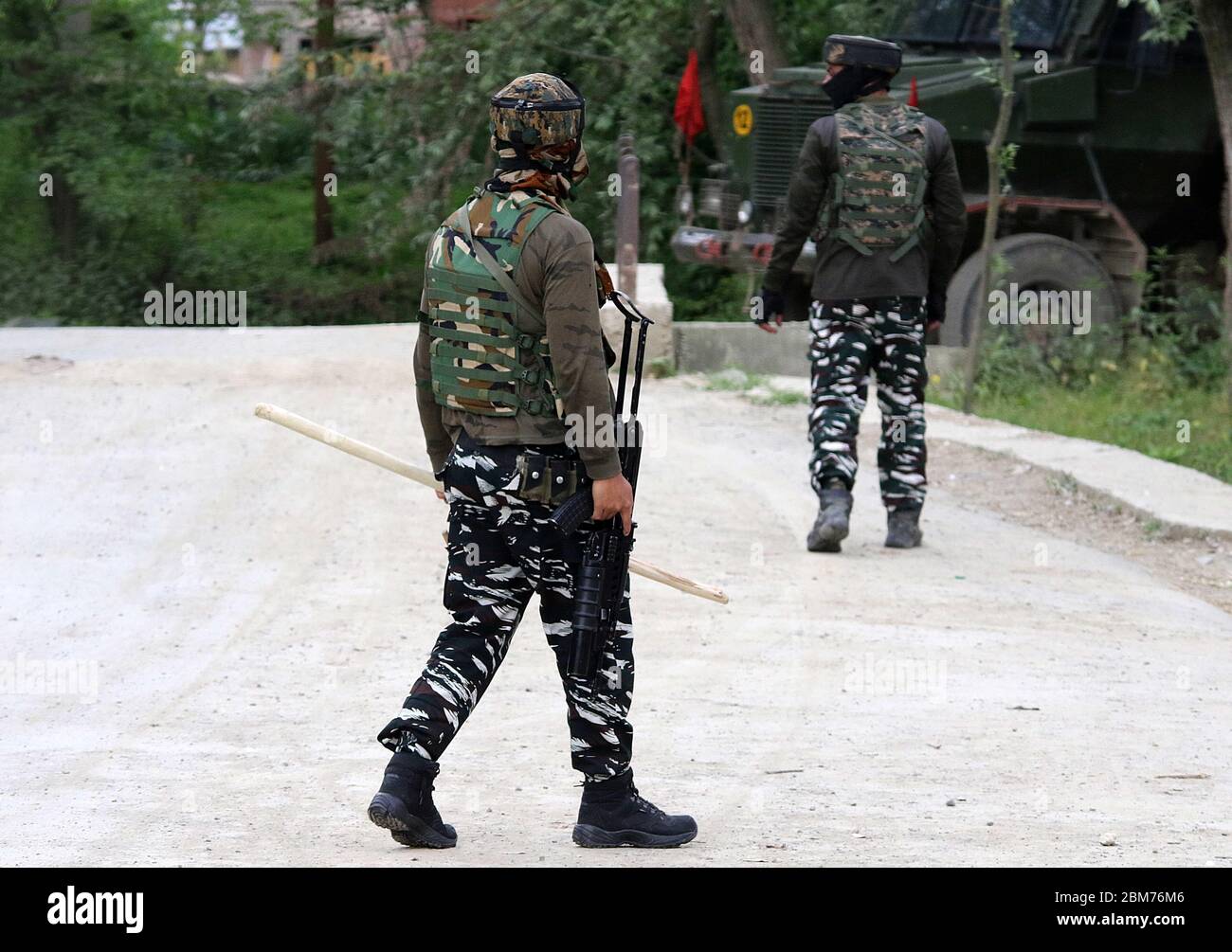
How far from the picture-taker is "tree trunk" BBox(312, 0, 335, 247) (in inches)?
771

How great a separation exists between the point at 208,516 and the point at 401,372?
3.37 metres

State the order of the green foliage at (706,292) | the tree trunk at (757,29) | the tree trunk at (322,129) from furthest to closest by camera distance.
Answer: the tree trunk at (322,129) → the green foliage at (706,292) → the tree trunk at (757,29)

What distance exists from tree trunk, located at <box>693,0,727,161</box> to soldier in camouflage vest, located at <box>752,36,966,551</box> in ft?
34.0

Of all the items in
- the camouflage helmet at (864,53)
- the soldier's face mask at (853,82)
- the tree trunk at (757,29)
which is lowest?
the soldier's face mask at (853,82)

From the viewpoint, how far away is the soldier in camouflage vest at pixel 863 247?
7.00 metres

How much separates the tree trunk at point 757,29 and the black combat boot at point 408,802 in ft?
42.3

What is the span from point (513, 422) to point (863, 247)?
3.59 m

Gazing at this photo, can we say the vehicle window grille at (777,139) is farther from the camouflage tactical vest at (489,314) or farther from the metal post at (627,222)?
the camouflage tactical vest at (489,314)

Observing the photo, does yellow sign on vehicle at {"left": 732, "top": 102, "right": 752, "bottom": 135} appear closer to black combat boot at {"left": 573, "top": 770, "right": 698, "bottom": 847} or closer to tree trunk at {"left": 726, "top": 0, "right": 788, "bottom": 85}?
tree trunk at {"left": 726, "top": 0, "right": 788, "bottom": 85}

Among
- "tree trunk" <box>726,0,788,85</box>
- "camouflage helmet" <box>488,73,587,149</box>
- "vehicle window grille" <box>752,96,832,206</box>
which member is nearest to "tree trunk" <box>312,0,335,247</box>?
"tree trunk" <box>726,0,788,85</box>

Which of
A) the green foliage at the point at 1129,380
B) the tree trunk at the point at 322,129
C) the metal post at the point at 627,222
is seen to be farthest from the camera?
the tree trunk at the point at 322,129

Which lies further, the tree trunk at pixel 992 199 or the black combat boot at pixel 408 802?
the tree trunk at pixel 992 199

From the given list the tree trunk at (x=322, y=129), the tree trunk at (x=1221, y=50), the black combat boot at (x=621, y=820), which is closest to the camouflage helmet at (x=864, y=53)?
the black combat boot at (x=621, y=820)
